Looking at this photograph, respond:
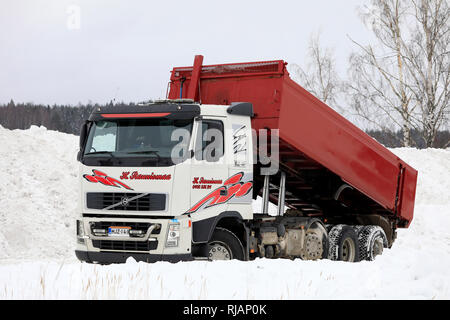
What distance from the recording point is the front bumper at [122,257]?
9375mm

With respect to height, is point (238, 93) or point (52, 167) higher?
point (238, 93)

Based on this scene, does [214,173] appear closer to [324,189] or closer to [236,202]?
[236,202]

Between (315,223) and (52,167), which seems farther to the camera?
(52,167)

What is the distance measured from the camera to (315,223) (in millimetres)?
12266

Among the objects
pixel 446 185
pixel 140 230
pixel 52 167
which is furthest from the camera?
pixel 446 185

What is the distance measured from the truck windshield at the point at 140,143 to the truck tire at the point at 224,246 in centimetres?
154

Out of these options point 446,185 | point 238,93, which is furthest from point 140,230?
point 446,185

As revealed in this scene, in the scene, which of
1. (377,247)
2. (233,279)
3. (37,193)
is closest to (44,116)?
(37,193)

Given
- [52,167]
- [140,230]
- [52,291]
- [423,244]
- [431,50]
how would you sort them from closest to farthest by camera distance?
[52,291], [140,230], [423,244], [52,167], [431,50]

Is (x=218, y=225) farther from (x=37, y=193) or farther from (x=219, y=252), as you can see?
(x=37, y=193)

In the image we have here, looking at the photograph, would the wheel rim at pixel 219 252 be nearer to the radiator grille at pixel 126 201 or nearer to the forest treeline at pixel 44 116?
the radiator grille at pixel 126 201

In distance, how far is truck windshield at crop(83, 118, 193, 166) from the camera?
9.46 metres

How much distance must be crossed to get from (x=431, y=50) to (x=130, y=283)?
1088 inches

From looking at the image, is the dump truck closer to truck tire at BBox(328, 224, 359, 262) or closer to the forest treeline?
truck tire at BBox(328, 224, 359, 262)
